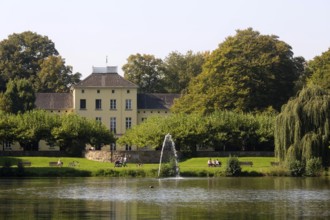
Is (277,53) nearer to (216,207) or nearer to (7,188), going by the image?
(7,188)

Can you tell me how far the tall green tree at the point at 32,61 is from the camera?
116562 millimetres

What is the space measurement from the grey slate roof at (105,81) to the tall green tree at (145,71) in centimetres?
1270

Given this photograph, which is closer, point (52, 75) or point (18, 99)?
point (18, 99)

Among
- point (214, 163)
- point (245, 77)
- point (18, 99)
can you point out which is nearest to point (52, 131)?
point (18, 99)

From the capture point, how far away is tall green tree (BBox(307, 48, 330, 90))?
84.9 metres

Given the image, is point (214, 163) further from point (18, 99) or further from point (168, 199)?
point (18, 99)

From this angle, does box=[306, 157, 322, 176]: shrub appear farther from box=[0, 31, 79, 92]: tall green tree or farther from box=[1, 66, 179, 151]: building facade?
box=[0, 31, 79, 92]: tall green tree

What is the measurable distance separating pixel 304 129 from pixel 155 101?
148ft

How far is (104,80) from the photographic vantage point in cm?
10456

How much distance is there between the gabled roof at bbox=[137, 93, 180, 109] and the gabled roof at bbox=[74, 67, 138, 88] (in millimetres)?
2891

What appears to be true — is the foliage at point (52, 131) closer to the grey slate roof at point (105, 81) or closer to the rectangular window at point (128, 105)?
the grey slate roof at point (105, 81)

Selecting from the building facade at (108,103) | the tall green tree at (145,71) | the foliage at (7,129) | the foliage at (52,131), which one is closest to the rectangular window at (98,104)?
the building facade at (108,103)

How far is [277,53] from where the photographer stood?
310 ft

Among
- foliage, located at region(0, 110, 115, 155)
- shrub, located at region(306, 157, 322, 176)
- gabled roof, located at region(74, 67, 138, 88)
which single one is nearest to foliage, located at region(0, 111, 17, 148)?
A: foliage, located at region(0, 110, 115, 155)
